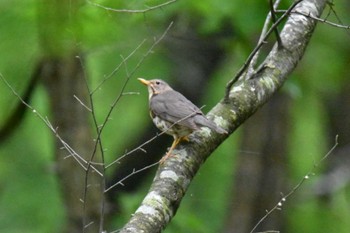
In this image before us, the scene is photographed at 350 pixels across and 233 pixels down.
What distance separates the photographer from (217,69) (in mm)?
10555

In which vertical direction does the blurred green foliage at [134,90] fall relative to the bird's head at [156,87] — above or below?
below

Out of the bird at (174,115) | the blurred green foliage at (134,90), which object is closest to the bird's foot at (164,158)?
the bird at (174,115)

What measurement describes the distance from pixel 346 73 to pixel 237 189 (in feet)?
5.46

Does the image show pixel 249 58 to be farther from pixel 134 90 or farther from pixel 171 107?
pixel 134 90

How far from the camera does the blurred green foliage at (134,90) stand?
828 centimetres

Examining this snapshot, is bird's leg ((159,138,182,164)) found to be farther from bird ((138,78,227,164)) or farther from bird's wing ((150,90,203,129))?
bird's wing ((150,90,203,129))

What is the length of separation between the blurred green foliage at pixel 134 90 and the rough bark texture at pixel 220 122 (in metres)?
1.32

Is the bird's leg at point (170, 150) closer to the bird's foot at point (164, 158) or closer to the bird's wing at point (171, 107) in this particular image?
the bird's foot at point (164, 158)

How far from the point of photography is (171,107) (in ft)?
20.5

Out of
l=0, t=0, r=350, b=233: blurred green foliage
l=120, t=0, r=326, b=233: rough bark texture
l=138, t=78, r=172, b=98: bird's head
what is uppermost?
l=120, t=0, r=326, b=233: rough bark texture

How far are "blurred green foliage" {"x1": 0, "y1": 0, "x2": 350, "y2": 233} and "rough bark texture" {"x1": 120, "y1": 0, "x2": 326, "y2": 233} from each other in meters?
1.32

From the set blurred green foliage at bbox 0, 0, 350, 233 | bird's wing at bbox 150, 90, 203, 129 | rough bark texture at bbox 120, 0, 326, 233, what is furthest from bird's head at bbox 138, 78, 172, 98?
rough bark texture at bbox 120, 0, 326, 233

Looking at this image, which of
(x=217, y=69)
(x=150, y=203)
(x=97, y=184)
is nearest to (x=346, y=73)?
(x=217, y=69)

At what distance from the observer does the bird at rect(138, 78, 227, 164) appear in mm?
5559
